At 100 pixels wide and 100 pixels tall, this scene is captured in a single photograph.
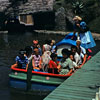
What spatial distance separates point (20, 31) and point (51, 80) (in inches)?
1018

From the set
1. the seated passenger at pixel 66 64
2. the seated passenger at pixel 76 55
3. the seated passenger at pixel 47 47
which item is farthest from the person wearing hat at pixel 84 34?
the seated passenger at pixel 66 64

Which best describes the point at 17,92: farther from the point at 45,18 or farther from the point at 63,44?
the point at 45,18

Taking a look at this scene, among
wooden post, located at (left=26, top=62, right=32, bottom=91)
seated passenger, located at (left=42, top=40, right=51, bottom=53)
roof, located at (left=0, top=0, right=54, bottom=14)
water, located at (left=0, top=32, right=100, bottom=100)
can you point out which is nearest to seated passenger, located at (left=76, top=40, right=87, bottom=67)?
seated passenger, located at (left=42, top=40, right=51, bottom=53)

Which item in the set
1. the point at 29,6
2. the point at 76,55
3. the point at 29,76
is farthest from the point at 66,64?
the point at 29,6

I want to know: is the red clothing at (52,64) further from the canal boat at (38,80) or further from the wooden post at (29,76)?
the wooden post at (29,76)

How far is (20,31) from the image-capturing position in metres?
36.8

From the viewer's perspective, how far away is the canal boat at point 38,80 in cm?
1148

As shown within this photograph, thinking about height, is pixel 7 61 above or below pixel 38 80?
below

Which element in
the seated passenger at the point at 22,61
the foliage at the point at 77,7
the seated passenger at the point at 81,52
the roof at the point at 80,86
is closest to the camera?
the roof at the point at 80,86

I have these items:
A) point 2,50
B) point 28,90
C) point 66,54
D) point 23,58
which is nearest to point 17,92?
point 28,90

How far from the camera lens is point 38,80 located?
38.0 feet

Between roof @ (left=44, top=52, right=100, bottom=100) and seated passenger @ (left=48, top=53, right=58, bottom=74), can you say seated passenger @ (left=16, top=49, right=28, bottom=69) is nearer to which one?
seated passenger @ (left=48, top=53, right=58, bottom=74)

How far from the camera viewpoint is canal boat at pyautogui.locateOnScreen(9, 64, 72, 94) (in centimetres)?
1148

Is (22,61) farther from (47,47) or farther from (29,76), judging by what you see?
(47,47)
